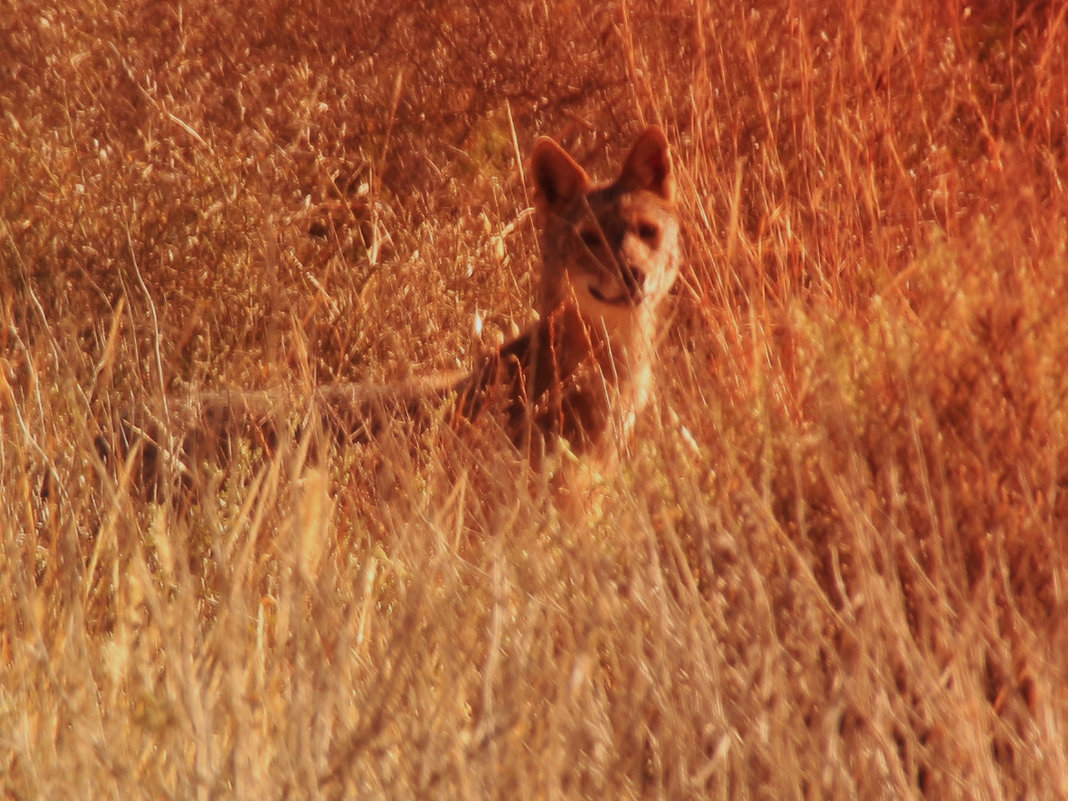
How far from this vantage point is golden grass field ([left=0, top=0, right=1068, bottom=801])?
2.77m

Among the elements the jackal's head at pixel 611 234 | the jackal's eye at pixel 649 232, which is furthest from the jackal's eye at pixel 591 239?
the jackal's eye at pixel 649 232

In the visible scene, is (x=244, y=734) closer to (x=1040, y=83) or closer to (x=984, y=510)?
(x=984, y=510)

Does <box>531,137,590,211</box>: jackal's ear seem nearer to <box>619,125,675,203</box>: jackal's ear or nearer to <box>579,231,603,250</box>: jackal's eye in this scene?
<box>619,125,675,203</box>: jackal's ear

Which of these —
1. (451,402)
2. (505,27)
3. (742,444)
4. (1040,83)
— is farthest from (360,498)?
(505,27)

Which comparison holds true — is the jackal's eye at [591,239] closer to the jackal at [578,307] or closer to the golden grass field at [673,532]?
the jackal at [578,307]

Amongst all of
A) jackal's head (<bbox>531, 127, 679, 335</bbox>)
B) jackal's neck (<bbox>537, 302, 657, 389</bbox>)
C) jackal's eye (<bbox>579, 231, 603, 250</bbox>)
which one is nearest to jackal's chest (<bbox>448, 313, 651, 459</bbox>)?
jackal's neck (<bbox>537, 302, 657, 389</bbox>)

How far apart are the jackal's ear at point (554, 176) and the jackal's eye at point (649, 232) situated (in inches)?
13.8

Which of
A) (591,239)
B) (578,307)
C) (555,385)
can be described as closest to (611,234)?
(591,239)

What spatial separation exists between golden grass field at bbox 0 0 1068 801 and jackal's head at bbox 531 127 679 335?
219 mm

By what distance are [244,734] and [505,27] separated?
5918 mm

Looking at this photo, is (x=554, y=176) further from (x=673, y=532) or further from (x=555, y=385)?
(x=673, y=532)

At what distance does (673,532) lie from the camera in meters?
3.08

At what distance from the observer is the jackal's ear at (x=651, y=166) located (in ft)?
20.4

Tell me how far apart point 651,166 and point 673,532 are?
365 centimetres
